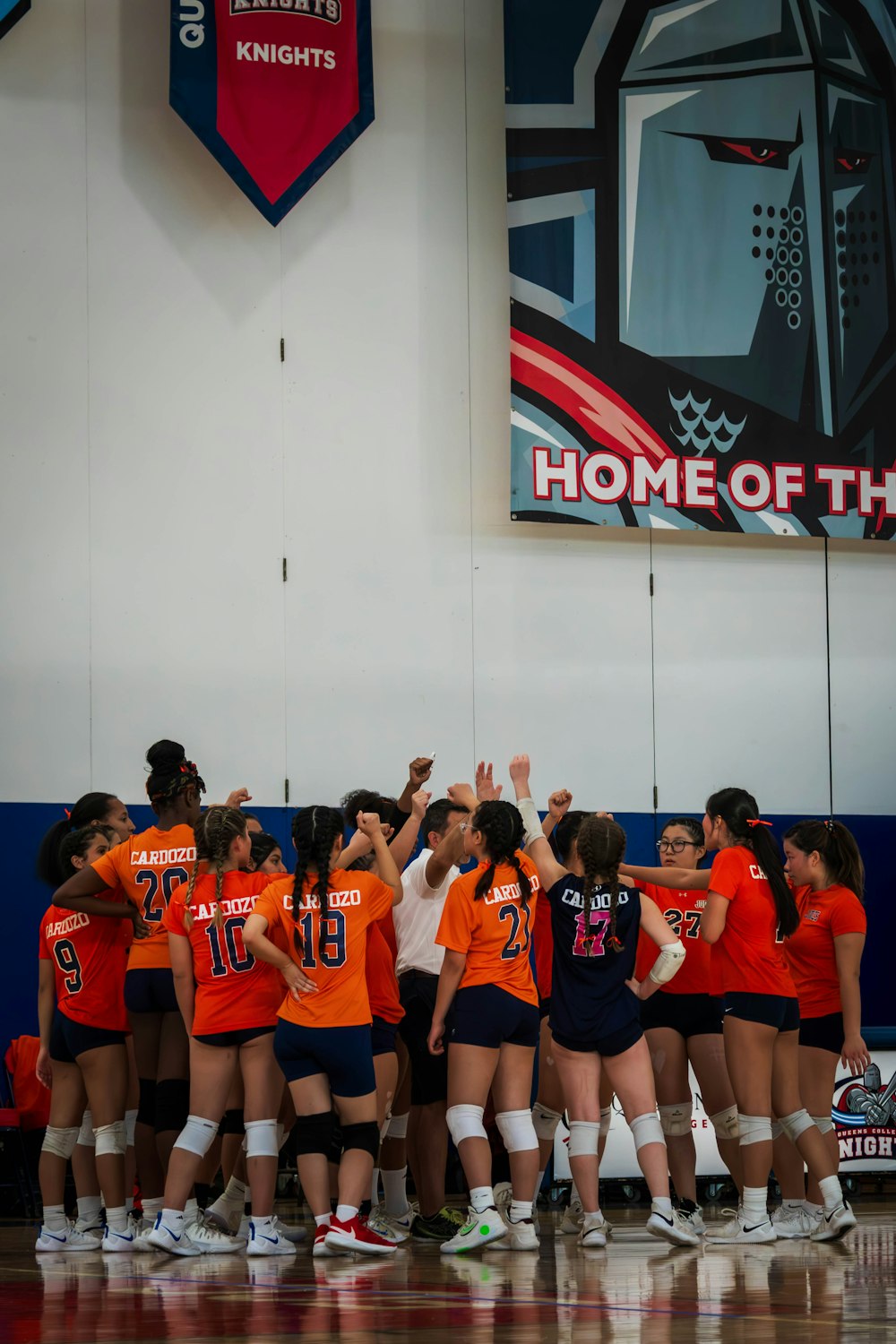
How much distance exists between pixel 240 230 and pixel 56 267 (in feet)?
3.96

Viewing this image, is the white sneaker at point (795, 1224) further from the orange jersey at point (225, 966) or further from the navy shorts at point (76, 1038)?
the navy shorts at point (76, 1038)

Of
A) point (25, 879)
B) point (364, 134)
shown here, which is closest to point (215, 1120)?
point (25, 879)

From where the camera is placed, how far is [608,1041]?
599 cm

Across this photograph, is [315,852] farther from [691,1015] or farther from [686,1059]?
[686,1059]

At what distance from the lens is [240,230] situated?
1000 centimetres

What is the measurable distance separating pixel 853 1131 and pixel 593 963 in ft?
9.85

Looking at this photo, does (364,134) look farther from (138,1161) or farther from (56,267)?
(138,1161)

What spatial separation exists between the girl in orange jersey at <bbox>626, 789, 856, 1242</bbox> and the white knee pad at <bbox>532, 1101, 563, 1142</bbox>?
0.95m

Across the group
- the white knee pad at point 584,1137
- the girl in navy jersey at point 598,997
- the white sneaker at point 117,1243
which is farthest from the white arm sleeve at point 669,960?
the white sneaker at point 117,1243

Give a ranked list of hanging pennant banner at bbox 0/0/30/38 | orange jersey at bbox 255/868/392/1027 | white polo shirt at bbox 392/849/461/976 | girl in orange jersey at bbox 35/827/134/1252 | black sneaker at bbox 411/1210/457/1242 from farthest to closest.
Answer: hanging pennant banner at bbox 0/0/30/38, white polo shirt at bbox 392/849/461/976, black sneaker at bbox 411/1210/457/1242, girl in orange jersey at bbox 35/827/134/1252, orange jersey at bbox 255/868/392/1027

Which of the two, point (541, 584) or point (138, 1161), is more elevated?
point (541, 584)

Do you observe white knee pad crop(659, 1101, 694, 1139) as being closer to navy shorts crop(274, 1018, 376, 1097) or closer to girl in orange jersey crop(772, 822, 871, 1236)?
girl in orange jersey crop(772, 822, 871, 1236)

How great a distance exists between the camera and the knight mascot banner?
1014 cm

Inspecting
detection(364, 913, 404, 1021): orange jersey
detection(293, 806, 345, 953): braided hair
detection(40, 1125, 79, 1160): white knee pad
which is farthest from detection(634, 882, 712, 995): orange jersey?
detection(40, 1125, 79, 1160): white knee pad
